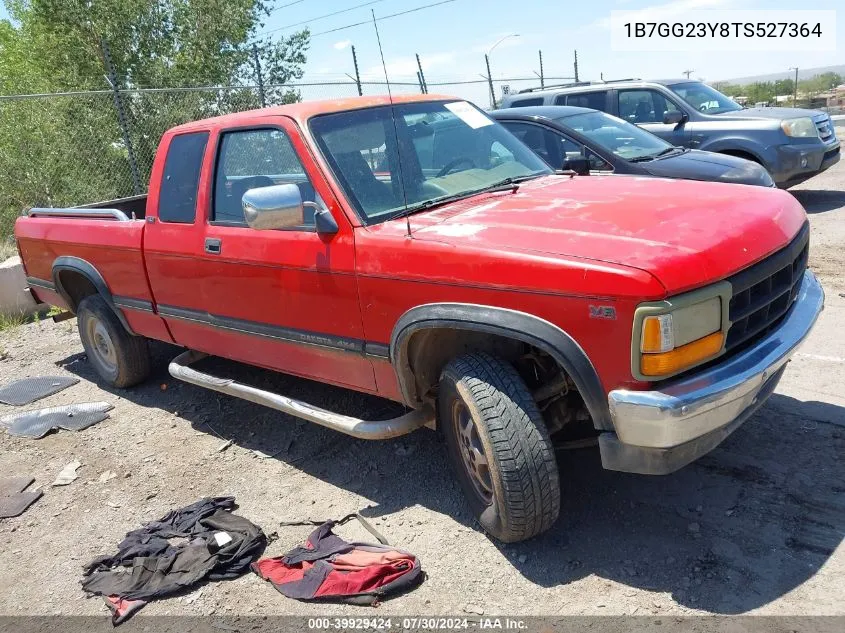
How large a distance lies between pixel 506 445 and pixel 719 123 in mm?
8167

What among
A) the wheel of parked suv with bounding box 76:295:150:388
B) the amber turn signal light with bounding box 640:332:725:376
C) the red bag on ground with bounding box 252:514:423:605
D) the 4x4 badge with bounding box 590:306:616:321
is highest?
the 4x4 badge with bounding box 590:306:616:321

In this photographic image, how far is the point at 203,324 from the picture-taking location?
4723 millimetres

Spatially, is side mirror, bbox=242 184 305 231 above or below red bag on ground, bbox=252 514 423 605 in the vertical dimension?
above

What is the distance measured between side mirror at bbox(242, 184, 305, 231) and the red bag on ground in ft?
4.95

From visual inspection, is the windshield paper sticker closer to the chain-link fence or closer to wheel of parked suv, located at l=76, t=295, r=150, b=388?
wheel of parked suv, located at l=76, t=295, r=150, b=388

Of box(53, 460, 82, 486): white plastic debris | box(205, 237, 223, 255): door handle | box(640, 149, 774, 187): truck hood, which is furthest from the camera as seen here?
box(640, 149, 774, 187): truck hood

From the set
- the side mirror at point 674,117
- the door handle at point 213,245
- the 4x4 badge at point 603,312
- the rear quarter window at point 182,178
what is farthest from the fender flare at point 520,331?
the side mirror at point 674,117

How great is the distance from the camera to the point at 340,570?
3.25m

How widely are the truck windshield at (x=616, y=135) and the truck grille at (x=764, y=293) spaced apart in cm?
425

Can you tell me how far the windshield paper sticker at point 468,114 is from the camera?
447 centimetres

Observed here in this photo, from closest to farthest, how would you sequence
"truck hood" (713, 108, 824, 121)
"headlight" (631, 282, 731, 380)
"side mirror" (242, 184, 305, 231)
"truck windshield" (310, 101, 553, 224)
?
"headlight" (631, 282, 731, 380)
"side mirror" (242, 184, 305, 231)
"truck windshield" (310, 101, 553, 224)
"truck hood" (713, 108, 824, 121)

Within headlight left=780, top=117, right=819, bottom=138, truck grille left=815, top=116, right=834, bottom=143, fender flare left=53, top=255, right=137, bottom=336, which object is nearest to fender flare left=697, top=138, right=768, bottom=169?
headlight left=780, top=117, right=819, bottom=138

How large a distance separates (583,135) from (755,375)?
505 centimetres

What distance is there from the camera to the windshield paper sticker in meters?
4.47
